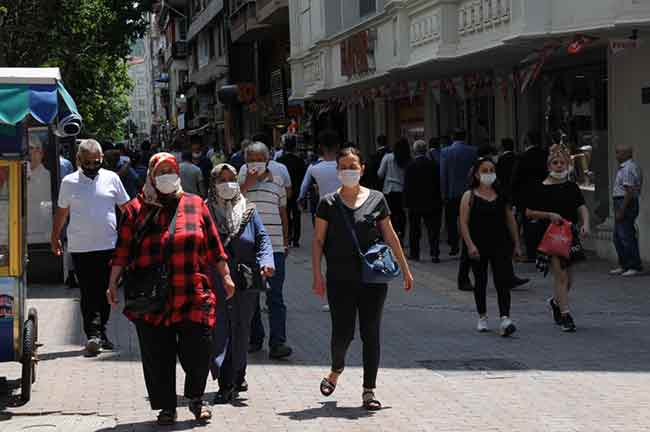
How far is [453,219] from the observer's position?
18.0m

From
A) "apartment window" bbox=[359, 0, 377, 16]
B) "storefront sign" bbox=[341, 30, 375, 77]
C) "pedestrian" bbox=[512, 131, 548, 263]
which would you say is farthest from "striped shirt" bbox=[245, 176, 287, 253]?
"apartment window" bbox=[359, 0, 377, 16]

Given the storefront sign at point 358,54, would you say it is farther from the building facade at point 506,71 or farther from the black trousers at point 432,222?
the black trousers at point 432,222

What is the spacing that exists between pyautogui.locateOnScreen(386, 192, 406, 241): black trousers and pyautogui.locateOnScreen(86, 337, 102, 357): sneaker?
8.88 m

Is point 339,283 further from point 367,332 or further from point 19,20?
point 19,20

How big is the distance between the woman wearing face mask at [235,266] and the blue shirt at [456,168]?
9462 millimetres

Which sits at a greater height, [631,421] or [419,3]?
[419,3]

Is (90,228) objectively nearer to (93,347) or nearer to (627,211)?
(93,347)

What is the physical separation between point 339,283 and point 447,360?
2299mm

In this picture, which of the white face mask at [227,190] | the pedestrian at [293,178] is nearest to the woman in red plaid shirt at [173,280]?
the white face mask at [227,190]

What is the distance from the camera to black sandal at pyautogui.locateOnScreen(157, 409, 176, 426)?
7.34 meters

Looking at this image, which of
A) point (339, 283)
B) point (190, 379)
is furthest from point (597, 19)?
point (190, 379)

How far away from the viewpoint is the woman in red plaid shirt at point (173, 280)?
7164mm

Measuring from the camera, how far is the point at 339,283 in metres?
7.84

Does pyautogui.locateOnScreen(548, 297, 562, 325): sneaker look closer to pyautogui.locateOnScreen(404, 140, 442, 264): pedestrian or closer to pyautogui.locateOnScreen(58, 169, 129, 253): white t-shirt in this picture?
pyautogui.locateOnScreen(58, 169, 129, 253): white t-shirt
